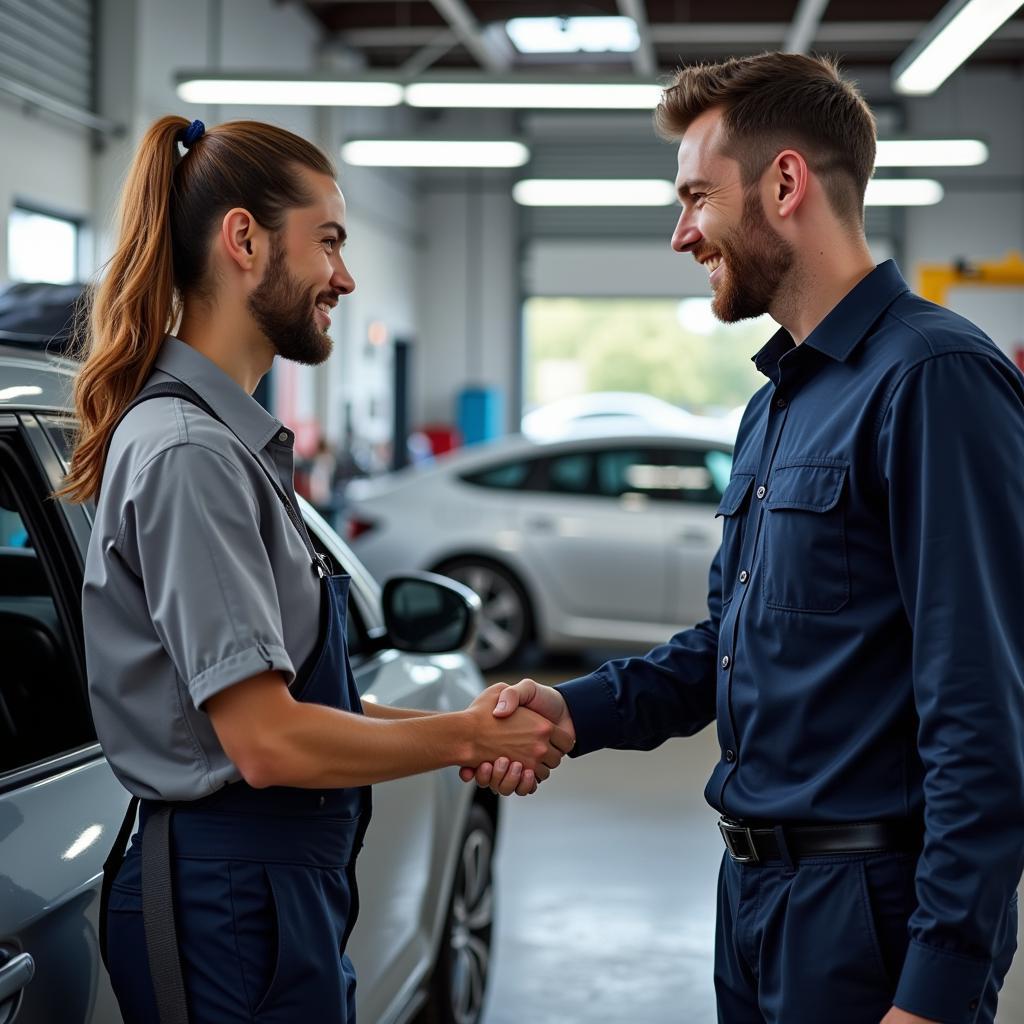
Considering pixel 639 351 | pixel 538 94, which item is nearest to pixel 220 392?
pixel 538 94

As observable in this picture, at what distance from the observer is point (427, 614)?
9.02ft

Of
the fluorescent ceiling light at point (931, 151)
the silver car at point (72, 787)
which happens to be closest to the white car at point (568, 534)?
the fluorescent ceiling light at point (931, 151)

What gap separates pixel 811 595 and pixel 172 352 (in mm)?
829

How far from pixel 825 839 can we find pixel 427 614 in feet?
4.17

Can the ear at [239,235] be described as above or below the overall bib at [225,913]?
above

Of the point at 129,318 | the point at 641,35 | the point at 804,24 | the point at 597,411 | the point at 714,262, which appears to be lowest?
the point at 597,411

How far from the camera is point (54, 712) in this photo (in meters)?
1.82

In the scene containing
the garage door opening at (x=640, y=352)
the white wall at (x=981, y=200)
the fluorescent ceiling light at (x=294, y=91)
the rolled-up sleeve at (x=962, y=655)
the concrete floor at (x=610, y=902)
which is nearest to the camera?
the rolled-up sleeve at (x=962, y=655)

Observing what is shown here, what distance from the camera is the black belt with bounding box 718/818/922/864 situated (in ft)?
5.18

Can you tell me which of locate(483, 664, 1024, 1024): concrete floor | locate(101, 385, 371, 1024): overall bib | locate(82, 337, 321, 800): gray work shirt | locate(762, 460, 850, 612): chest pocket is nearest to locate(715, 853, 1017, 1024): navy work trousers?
locate(762, 460, 850, 612): chest pocket

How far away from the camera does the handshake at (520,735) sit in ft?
6.72

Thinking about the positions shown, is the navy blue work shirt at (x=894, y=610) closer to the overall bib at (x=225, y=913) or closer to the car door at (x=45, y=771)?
the overall bib at (x=225, y=913)

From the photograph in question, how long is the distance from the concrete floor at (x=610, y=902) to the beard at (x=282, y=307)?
7.44 ft

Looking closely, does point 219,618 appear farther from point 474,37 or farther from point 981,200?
point 981,200
